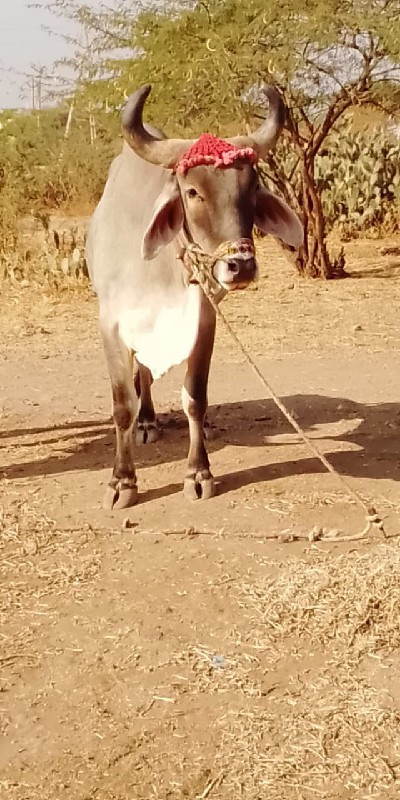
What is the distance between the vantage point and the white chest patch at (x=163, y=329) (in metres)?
4.52

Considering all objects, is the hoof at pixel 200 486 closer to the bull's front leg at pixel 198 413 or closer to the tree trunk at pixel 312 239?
the bull's front leg at pixel 198 413

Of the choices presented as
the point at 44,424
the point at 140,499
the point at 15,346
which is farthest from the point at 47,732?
the point at 15,346

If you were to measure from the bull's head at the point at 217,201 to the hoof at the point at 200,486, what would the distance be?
1.22 meters

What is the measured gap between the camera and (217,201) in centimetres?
407

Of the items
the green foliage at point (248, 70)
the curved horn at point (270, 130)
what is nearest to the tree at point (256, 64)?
the green foliage at point (248, 70)

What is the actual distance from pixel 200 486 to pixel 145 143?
1689 millimetres

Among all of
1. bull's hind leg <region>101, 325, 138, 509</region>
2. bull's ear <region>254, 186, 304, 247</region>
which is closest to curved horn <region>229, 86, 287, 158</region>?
bull's ear <region>254, 186, 304, 247</region>

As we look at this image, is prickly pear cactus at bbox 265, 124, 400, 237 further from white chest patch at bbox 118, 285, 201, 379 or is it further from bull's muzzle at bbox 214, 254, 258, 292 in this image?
bull's muzzle at bbox 214, 254, 258, 292

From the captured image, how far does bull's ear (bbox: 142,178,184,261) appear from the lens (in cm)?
424

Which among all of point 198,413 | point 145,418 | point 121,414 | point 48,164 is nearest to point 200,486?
point 198,413

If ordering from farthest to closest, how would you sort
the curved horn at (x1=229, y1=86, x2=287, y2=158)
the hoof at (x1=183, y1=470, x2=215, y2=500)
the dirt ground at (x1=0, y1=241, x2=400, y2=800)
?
the hoof at (x1=183, y1=470, x2=215, y2=500) → the curved horn at (x1=229, y1=86, x2=287, y2=158) → the dirt ground at (x1=0, y1=241, x2=400, y2=800)

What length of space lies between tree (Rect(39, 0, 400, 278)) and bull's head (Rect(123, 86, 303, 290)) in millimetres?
6151

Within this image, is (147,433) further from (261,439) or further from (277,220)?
(277,220)

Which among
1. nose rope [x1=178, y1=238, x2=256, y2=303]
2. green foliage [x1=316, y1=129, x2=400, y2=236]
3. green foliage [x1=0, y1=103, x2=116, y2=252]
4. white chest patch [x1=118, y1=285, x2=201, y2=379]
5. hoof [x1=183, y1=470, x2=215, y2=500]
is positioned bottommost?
green foliage [x1=316, y1=129, x2=400, y2=236]
